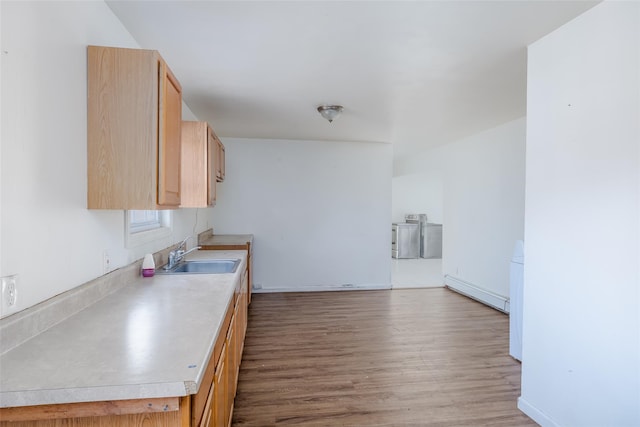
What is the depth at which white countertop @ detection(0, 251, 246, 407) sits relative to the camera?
3.12 ft

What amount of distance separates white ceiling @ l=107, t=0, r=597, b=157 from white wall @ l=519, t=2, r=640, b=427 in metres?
0.25

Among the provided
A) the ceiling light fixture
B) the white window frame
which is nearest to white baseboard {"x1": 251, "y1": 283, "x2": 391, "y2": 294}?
the white window frame

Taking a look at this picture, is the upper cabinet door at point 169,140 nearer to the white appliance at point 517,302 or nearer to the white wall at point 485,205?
the white appliance at point 517,302

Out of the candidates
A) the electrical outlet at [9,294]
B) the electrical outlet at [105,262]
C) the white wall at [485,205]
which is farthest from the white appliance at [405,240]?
the electrical outlet at [9,294]

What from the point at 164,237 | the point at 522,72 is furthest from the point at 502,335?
the point at 164,237

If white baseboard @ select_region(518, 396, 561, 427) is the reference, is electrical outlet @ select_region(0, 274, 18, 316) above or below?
above

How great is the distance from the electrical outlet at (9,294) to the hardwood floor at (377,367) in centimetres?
152

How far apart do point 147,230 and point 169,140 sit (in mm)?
1042

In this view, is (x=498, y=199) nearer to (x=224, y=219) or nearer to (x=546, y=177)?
(x=546, y=177)

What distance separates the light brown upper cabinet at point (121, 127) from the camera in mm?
1617

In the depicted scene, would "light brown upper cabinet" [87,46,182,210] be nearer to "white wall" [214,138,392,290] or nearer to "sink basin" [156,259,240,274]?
"sink basin" [156,259,240,274]

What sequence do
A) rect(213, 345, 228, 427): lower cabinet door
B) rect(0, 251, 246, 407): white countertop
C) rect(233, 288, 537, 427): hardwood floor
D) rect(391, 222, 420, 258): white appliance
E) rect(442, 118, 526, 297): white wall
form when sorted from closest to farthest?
rect(0, 251, 246, 407): white countertop < rect(213, 345, 228, 427): lower cabinet door < rect(233, 288, 537, 427): hardwood floor < rect(442, 118, 526, 297): white wall < rect(391, 222, 420, 258): white appliance

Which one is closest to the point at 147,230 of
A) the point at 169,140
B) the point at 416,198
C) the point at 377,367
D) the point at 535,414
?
the point at 169,140

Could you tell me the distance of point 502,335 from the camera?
145 inches
